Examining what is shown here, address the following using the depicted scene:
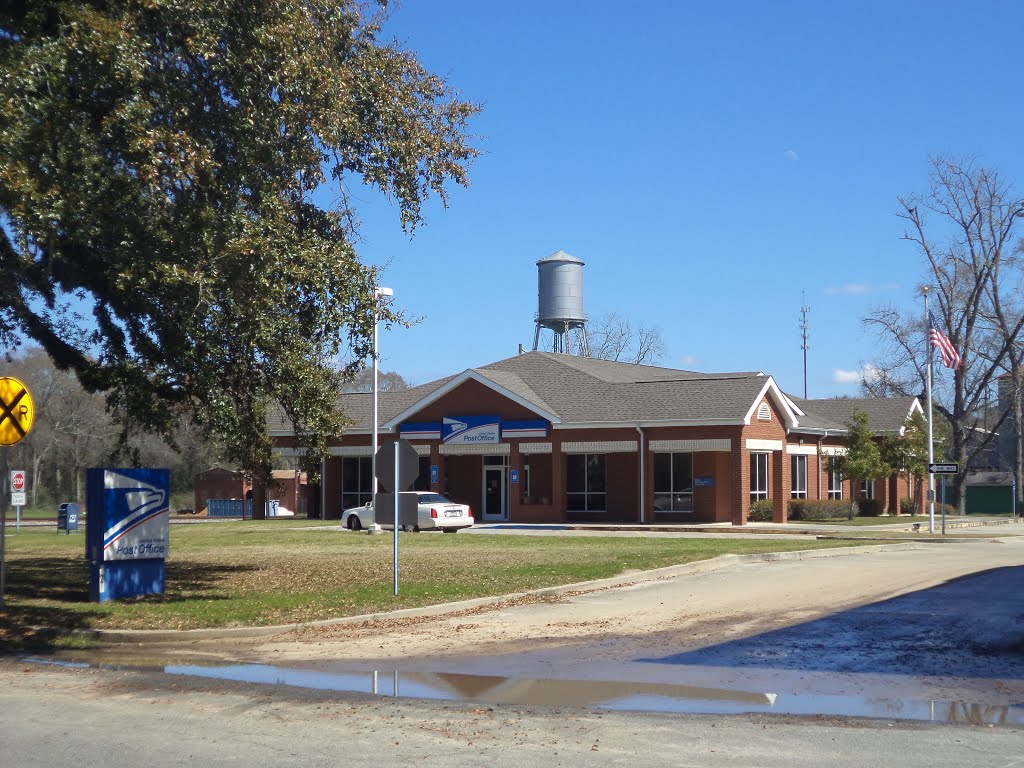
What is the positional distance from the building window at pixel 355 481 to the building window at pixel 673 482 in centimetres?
1423

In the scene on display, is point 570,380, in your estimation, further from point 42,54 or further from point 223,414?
point 42,54

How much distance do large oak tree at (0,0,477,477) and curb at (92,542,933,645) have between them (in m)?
3.80

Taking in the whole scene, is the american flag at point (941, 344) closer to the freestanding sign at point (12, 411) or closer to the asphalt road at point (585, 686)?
the asphalt road at point (585, 686)

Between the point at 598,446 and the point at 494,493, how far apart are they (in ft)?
19.9

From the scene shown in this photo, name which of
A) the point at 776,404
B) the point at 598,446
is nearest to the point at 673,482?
the point at 598,446

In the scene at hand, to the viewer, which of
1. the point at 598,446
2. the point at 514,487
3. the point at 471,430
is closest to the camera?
the point at 598,446

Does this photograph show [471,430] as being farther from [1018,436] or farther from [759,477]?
[1018,436]

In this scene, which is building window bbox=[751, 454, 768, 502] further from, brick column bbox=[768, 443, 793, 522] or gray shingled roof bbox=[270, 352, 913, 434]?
gray shingled roof bbox=[270, 352, 913, 434]

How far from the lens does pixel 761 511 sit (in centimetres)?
4503

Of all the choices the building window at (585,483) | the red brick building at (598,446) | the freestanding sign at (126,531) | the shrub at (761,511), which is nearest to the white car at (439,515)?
the red brick building at (598,446)

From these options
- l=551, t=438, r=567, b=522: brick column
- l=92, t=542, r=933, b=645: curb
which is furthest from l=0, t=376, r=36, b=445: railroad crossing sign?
l=551, t=438, r=567, b=522: brick column

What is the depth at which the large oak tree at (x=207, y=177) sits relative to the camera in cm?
1423

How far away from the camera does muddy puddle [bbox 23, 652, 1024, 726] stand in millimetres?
9609

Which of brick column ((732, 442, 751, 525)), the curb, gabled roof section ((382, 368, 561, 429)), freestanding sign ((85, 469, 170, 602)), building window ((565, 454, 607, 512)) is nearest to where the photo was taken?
the curb
